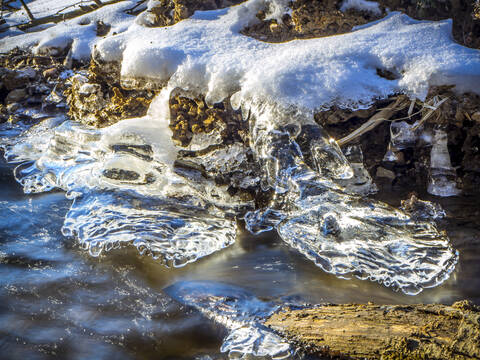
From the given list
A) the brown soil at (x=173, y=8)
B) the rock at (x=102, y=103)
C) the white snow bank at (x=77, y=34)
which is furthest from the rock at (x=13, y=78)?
the brown soil at (x=173, y=8)

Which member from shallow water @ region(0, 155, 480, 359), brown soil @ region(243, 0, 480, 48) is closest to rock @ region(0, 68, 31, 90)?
shallow water @ region(0, 155, 480, 359)

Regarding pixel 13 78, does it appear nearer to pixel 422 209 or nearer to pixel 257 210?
pixel 257 210

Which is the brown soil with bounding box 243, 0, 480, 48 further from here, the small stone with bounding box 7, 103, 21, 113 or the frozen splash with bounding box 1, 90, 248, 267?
the small stone with bounding box 7, 103, 21, 113

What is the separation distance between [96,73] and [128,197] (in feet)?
6.35

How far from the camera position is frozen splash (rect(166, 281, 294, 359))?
1.83 meters

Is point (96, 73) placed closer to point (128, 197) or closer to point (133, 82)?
point (133, 82)

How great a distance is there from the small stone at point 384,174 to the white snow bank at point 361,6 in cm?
172

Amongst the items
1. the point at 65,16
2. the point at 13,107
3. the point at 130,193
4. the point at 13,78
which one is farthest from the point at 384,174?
the point at 65,16

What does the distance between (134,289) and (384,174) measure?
90.6 inches

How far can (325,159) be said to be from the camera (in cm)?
299

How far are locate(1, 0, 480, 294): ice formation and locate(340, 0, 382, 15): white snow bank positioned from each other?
18cm

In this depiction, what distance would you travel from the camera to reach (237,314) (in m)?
2.10

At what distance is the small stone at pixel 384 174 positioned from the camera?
10.8 feet

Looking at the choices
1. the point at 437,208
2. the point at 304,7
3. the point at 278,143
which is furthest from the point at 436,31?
the point at 278,143
